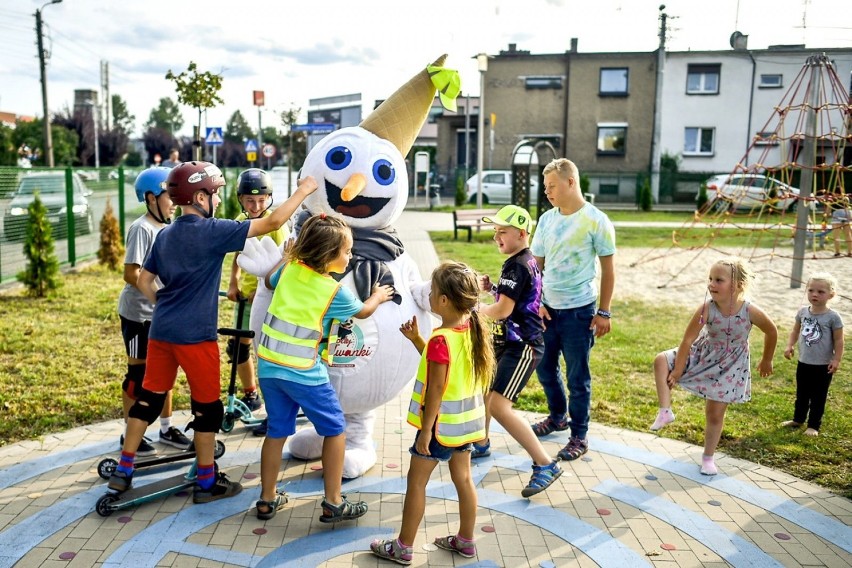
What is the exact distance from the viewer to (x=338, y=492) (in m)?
3.94

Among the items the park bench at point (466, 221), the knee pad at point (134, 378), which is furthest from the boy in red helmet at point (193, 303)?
the park bench at point (466, 221)

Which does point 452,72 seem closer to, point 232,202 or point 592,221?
point 592,221

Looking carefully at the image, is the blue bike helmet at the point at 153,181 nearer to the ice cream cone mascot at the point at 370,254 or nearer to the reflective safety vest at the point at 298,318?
the ice cream cone mascot at the point at 370,254

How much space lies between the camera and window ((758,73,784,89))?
33.1 meters

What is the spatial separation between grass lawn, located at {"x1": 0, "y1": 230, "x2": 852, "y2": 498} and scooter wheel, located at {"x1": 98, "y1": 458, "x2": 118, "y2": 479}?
104cm

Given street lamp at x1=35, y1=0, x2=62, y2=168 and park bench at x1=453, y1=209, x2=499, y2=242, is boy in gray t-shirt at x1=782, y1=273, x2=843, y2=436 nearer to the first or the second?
park bench at x1=453, y1=209, x2=499, y2=242

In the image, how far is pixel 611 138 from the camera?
3478 centimetres

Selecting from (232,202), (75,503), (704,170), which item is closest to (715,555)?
(75,503)

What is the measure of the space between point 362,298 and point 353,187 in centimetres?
67

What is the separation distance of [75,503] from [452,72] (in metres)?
3.46

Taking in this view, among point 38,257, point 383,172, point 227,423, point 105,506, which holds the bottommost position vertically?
point 105,506

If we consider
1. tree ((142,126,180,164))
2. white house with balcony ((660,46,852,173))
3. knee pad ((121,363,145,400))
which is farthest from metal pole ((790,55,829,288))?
tree ((142,126,180,164))

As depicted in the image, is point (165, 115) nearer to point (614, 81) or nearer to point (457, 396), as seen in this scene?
point (614, 81)

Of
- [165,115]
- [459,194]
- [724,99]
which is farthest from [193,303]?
[165,115]
